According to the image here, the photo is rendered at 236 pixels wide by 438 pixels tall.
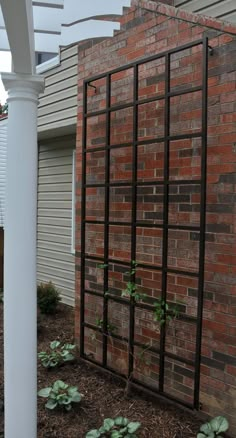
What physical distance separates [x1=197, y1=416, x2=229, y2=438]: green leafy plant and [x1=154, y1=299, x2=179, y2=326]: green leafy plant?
0.71 metres

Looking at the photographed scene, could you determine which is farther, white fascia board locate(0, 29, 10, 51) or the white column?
white fascia board locate(0, 29, 10, 51)

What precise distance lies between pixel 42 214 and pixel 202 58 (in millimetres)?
5004

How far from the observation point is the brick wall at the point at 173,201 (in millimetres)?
2973

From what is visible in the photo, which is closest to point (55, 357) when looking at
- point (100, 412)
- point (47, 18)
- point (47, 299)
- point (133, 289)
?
point (100, 412)

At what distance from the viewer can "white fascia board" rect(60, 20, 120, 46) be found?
2.73m

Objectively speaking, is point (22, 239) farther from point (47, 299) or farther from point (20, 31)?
point (47, 299)

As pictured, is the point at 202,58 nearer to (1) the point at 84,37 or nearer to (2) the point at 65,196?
(1) the point at 84,37

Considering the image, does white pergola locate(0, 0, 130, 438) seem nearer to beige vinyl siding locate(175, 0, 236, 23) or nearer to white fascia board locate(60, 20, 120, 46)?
white fascia board locate(60, 20, 120, 46)

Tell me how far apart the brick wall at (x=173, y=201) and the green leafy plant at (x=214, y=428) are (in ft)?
0.39

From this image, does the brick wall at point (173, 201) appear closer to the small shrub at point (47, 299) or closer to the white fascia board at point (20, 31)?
the white fascia board at point (20, 31)

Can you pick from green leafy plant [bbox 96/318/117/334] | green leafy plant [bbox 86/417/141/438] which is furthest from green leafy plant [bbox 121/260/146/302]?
green leafy plant [bbox 86/417/141/438]

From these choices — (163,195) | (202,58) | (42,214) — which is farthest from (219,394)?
(42,214)

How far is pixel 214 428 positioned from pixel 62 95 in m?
4.78

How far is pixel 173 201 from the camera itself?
11.0 ft
